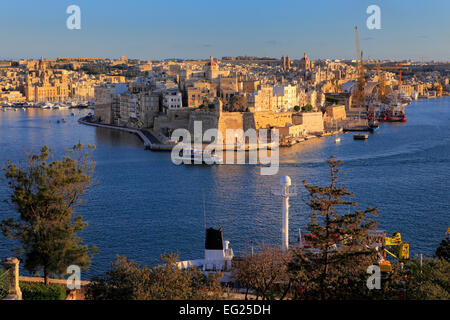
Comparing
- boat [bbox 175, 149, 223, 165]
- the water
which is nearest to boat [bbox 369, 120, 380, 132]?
the water

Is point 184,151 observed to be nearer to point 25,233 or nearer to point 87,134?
point 87,134

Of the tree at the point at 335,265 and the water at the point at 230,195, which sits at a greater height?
the tree at the point at 335,265

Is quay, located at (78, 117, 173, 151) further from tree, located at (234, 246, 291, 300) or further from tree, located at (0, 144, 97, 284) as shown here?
tree, located at (0, 144, 97, 284)

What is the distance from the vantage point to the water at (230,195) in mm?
6125

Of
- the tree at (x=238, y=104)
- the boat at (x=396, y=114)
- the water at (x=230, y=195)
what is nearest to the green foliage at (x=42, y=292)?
the water at (x=230, y=195)

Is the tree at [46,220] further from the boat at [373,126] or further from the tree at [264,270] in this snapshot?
the boat at [373,126]

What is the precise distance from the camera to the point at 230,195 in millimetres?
8438

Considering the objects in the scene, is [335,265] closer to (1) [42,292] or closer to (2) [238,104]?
(1) [42,292]

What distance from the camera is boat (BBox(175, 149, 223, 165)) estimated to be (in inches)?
457

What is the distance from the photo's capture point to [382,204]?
775 centimetres

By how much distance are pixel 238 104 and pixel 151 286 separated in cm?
1296

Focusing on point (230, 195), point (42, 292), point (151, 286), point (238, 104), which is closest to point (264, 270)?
point (151, 286)

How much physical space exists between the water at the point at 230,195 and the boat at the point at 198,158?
41 cm
